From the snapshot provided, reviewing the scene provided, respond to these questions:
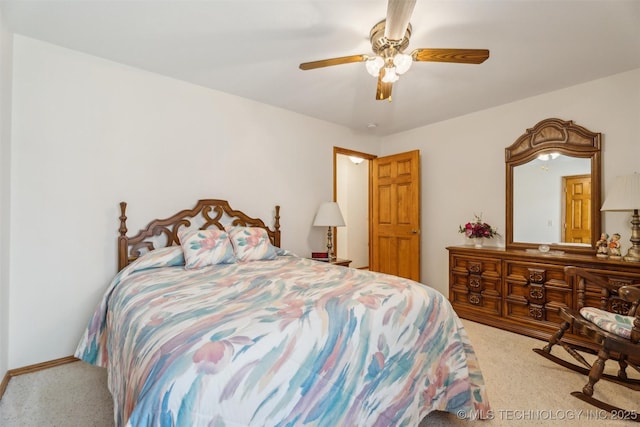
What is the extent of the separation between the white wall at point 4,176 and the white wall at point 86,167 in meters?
0.07

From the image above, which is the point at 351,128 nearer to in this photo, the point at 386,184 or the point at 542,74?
the point at 386,184

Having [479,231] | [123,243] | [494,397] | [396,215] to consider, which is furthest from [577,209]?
[123,243]

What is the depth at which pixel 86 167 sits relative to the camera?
2.40m

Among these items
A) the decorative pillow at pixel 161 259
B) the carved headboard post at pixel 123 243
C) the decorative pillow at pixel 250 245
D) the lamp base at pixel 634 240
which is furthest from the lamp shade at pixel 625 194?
the carved headboard post at pixel 123 243

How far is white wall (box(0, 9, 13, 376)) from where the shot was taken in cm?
192

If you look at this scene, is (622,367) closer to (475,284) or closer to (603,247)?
(603,247)

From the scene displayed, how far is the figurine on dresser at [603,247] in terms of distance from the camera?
2.63m

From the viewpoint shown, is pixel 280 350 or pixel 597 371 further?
pixel 597 371

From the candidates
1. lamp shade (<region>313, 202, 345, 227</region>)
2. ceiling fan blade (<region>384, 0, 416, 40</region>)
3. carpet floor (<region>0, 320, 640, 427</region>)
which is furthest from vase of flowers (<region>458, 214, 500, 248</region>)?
ceiling fan blade (<region>384, 0, 416, 40</region>)

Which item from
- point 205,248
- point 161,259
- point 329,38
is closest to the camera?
point 329,38

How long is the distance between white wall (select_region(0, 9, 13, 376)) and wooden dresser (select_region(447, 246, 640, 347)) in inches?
158

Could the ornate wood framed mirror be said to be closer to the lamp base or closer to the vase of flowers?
the vase of flowers

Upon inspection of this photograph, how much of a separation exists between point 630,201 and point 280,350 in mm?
3006

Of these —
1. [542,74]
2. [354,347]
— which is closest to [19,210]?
[354,347]
